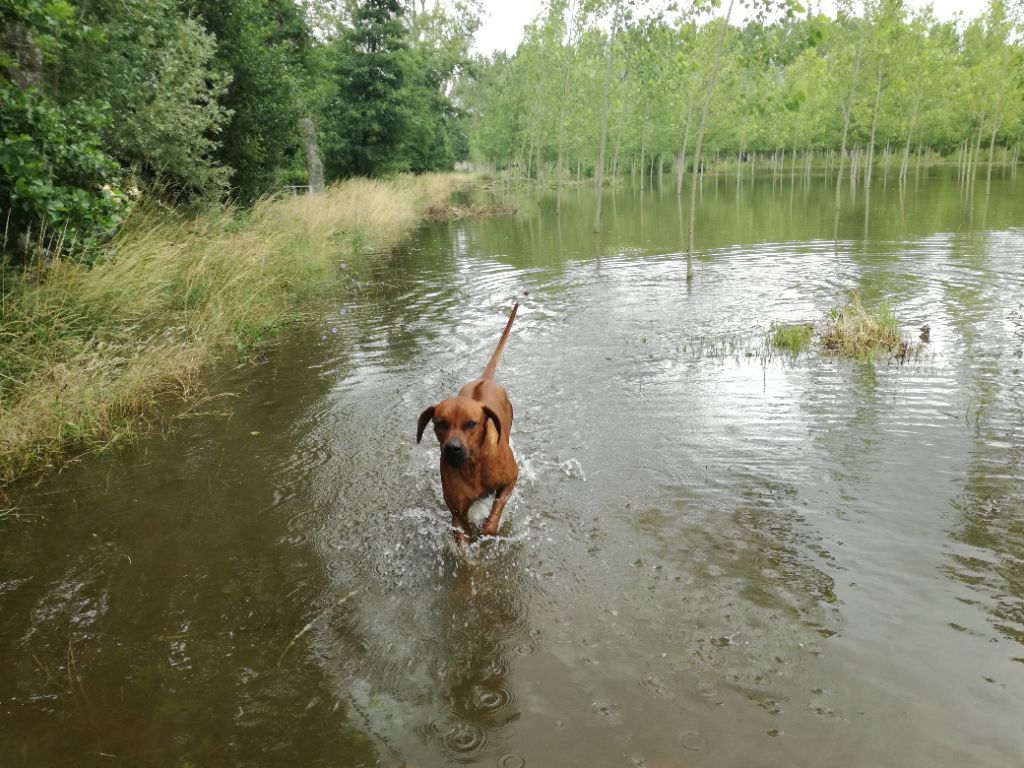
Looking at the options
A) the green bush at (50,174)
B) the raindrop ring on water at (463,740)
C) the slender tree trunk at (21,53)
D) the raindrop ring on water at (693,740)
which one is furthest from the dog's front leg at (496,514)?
the slender tree trunk at (21,53)

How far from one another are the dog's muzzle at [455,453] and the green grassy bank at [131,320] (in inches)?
164

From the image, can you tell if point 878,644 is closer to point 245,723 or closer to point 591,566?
point 591,566

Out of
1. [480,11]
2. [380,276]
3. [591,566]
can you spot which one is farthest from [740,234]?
[480,11]

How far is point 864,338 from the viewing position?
27.2ft

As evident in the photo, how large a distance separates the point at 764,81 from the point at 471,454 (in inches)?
573

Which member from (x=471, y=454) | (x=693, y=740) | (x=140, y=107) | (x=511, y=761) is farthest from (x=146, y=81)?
(x=693, y=740)

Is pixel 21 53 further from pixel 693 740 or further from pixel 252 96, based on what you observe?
pixel 693 740

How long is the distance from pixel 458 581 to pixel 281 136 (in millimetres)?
16169

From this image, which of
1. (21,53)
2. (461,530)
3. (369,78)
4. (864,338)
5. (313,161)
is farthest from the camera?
(369,78)

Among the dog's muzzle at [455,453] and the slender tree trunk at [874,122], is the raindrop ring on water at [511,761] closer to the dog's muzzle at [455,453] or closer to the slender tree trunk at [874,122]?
the dog's muzzle at [455,453]

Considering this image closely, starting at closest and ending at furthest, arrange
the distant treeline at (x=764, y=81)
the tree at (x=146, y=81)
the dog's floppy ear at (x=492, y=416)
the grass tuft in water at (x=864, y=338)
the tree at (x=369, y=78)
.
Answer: the dog's floppy ear at (x=492, y=416)
the grass tuft in water at (x=864, y=338)
the tree at (x=146, y=81)
the distant treeline at (x=764, y=81)
the tree at (x=369, y=78)

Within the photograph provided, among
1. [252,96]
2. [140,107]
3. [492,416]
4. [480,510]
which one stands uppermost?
[252,96]

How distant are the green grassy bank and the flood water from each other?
0.50 metres

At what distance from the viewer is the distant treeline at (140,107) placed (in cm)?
683
